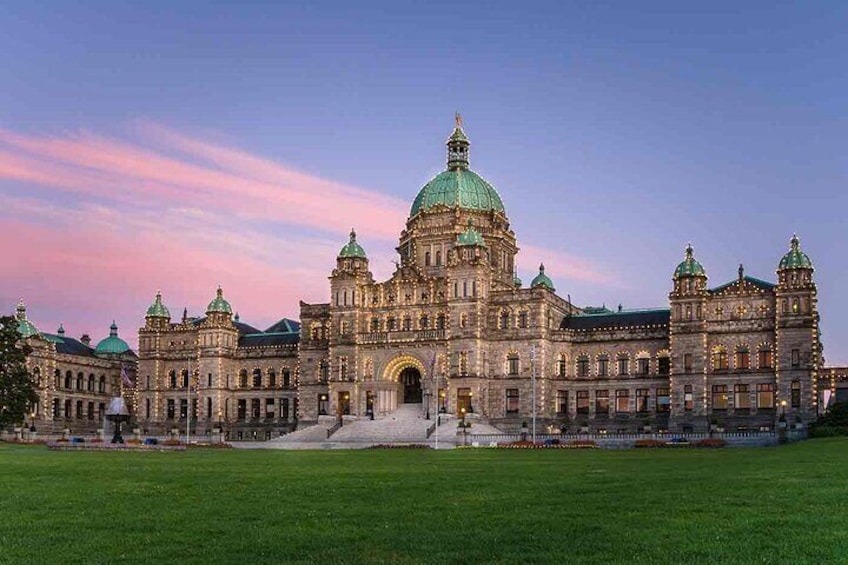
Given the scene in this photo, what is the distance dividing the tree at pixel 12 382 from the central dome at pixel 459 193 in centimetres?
5656

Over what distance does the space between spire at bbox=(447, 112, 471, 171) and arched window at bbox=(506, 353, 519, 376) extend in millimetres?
31164

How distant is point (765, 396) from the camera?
108 m

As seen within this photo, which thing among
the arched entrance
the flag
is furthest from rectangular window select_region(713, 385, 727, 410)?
the flag

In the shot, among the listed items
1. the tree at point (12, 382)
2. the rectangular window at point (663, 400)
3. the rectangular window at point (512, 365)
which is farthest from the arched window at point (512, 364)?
the tree at point (12, 382)

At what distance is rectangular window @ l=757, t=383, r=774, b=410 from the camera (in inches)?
4245

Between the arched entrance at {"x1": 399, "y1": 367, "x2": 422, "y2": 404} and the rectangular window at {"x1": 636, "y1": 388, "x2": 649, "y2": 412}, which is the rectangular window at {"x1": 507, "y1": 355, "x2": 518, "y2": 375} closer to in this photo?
the arched entrance at {"x1": 399, "y1": 367, "x2": 422, "y2": 404}

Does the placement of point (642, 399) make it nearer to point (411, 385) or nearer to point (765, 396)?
point (765, 396)

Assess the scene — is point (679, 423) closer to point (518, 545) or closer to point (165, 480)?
point (165, 480)

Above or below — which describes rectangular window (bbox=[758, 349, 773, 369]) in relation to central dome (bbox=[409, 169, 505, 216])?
below

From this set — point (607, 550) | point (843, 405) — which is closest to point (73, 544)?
point (607, 550)

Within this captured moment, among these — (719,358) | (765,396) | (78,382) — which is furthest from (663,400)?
(78,382)

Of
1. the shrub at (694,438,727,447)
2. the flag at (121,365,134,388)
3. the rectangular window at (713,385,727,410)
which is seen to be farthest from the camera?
the flag at (121,365,134,388)

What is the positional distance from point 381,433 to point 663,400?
3251 centimetres

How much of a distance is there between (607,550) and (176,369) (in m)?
129
